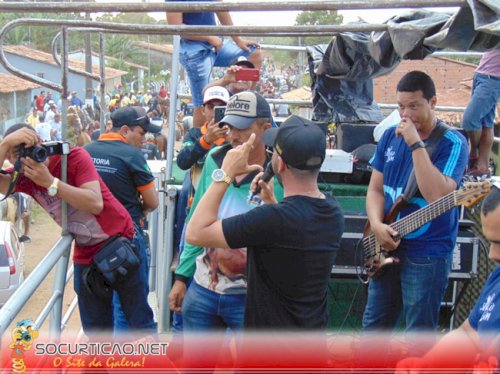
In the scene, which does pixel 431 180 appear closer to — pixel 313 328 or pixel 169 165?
pixel 313 328

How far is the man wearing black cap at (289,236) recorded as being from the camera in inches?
107

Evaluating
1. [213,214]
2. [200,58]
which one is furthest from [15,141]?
[200,58]

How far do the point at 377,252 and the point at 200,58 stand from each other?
2.55 metres

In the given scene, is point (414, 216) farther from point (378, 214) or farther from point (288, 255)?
point (288, 255)

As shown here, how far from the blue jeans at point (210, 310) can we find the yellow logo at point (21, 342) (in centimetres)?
79

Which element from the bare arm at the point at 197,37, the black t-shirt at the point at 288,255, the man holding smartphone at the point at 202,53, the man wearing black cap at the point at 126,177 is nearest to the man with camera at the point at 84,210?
the man wearing black cap at the point at 126,177

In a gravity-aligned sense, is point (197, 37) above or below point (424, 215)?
above

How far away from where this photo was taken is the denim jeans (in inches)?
158

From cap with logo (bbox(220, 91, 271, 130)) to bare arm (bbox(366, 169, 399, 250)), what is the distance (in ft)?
2.82

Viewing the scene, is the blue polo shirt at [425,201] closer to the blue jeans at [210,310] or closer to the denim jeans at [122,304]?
the blue jeans at [210,310]

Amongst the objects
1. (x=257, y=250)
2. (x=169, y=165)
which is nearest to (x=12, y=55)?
(x=169, y=165)

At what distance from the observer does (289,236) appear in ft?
8.93

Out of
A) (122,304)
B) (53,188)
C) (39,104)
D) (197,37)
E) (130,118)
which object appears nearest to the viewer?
(53,188)

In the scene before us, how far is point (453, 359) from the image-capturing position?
8.89 feet
